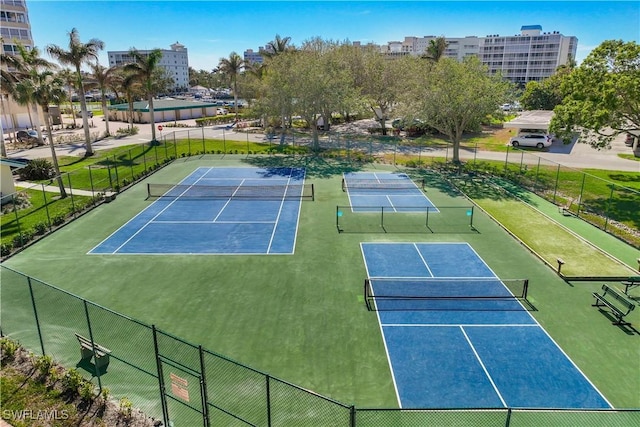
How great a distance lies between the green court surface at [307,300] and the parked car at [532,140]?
25815 mm

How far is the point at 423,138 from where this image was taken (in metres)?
49.8

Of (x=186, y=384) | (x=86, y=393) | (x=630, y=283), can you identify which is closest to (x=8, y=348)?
(x=86, y=393)

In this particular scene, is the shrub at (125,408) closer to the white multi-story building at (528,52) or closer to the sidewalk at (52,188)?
the sidewalk at (52,188)

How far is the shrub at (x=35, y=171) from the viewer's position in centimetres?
3084

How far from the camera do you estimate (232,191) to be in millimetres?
28391

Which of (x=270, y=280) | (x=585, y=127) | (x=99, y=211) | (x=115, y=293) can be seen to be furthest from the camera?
(x=585, y=127)

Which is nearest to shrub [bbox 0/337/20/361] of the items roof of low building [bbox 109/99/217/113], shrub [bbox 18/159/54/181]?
shrub [bbox 18/159/54/181]

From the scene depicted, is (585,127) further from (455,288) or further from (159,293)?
(159,293)

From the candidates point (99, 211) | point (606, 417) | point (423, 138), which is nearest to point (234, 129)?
point (423, 138)

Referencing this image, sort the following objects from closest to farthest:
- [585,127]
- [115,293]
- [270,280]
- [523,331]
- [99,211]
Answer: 1. [523,331]
2. [115,293]
3. [270,280]
4. [99,211]
5. [585,127]

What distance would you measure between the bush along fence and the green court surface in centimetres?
41

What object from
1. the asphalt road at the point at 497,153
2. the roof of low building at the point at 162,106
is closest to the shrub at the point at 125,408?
the asphalt road at the point at 497,153

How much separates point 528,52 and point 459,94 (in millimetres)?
134669

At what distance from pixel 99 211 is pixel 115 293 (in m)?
11.1
